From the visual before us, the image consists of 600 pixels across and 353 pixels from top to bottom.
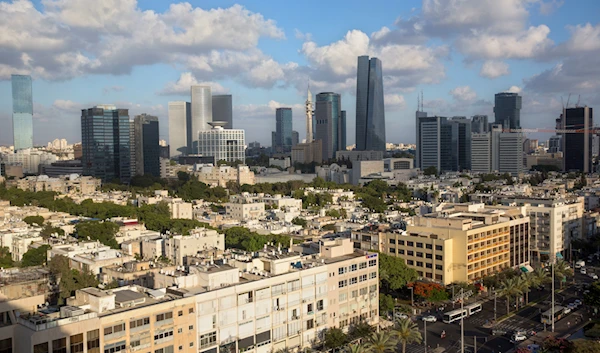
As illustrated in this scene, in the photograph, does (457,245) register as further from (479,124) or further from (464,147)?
(479,124)

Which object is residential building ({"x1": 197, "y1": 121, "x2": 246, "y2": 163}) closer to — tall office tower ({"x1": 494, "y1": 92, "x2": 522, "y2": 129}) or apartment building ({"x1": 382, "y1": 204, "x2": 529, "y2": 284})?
tall office tower ({"x1": 494, "y1": 92, "x2": 522, "y2": 129})

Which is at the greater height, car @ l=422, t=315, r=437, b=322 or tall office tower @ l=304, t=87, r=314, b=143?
tall office tower @ l=304, t=87, r=314, b=143

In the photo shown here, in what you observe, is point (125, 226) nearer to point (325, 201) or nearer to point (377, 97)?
point (325, 201)

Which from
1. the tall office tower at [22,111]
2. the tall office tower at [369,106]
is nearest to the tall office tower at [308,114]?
the tall office tower at [369,106]

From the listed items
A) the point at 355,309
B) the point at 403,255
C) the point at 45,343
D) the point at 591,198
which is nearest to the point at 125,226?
the point at 403,255

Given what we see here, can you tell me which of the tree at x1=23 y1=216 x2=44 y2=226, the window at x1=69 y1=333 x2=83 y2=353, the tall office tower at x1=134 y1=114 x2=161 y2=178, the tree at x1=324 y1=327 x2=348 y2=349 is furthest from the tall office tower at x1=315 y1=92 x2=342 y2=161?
the window at x1=69 y1=333 x2=83 y2=353

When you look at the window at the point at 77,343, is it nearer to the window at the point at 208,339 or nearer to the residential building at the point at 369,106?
the window at the point at 208,339
